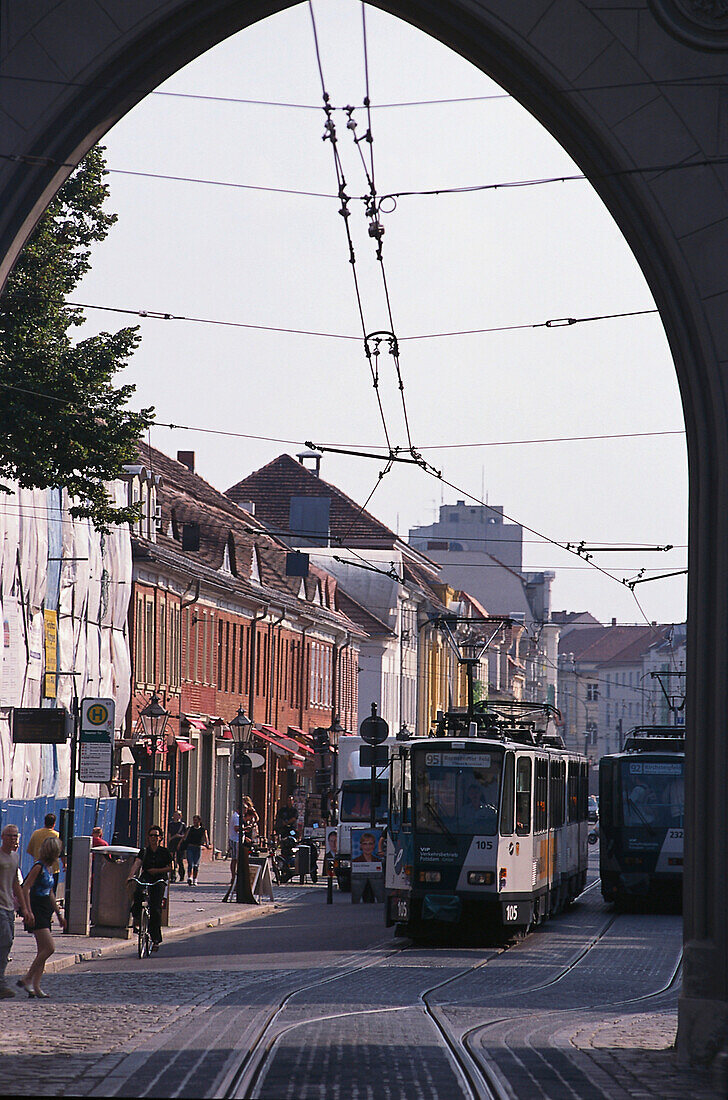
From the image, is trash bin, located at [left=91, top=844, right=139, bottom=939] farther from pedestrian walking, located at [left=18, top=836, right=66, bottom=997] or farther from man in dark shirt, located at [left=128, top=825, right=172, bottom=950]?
pedestrian walking, located at [left=18, top=836, right=66, bottom=997]

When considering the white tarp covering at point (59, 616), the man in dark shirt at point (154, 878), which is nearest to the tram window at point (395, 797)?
the man in dark shirt at point (154, 878)

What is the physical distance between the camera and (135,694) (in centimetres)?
4697

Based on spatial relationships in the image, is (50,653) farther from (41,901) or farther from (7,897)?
(7,897)

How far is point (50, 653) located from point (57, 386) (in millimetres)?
15120

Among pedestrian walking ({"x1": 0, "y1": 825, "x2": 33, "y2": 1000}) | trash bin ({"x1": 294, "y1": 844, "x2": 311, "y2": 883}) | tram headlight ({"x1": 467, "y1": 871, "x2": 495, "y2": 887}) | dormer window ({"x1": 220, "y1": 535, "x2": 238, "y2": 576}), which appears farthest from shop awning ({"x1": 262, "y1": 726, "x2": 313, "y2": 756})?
pedestrian walking ({"x1": 0, "y1": 825, "x2": 33, "y2": 1000})

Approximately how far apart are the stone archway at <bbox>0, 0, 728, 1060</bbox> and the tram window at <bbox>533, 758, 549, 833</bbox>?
1531 cm

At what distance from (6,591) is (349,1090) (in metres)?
24.9

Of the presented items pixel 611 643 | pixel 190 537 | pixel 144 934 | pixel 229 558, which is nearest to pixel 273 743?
pixel 229 558

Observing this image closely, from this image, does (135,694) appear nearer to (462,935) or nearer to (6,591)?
(6,591)

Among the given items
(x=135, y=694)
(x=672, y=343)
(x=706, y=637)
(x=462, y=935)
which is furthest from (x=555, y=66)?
(x=135, y=694)

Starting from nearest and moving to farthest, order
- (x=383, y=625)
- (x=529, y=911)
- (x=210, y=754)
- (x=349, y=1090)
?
1. (x=349, y=1090)
2. (x=529, y=911)
3. (x=210, y=754)
4. (x=383, y=625)

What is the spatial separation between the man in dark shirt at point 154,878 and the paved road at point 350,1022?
46 cm

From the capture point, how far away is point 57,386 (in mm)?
24156

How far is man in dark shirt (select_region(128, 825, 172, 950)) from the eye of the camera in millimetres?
22922
